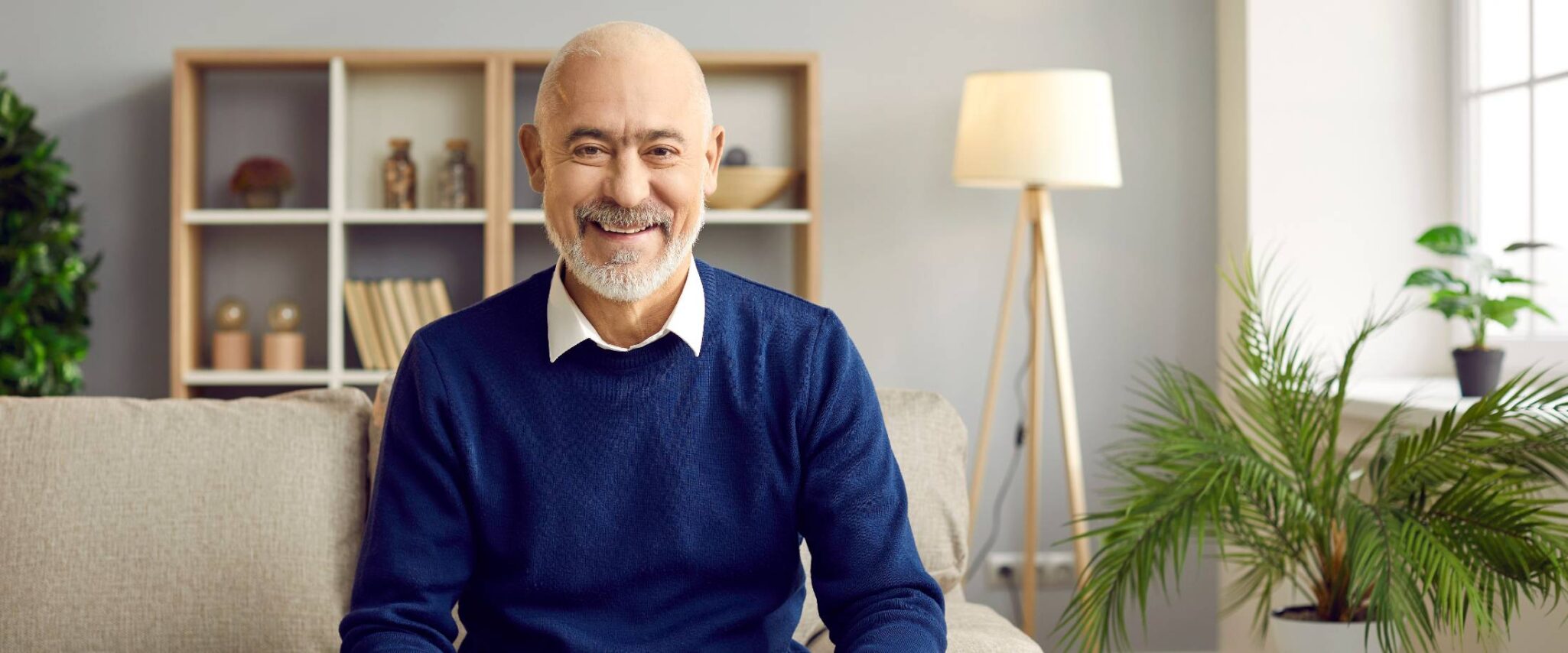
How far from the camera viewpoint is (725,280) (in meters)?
1.48

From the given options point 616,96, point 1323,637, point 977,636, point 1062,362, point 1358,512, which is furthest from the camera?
point 1062,362

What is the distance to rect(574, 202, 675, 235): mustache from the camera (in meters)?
1.34

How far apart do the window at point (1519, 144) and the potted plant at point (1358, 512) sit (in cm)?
64

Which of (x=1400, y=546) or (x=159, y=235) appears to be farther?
(x=159, y=235)

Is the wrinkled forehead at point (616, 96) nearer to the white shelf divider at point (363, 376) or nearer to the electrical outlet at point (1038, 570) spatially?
the white shelf divider at point (363, 376)

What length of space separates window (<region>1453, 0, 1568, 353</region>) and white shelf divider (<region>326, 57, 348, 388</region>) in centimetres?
260

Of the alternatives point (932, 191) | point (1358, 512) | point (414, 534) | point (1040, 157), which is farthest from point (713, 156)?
point (932, 191)

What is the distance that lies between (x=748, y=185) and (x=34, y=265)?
1628 millimetres

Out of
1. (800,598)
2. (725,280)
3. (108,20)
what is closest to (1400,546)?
(800,598)

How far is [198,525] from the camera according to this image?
1721 mm

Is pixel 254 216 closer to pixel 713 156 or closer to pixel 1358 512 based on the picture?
pixel 713 156

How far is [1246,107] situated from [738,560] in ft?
7.56

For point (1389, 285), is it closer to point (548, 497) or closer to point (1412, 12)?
point (1412, 12)

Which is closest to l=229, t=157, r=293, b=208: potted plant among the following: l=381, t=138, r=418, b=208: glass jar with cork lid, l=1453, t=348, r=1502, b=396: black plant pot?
l=381, t=138, r=418, b=208: glass jar with cork lid
